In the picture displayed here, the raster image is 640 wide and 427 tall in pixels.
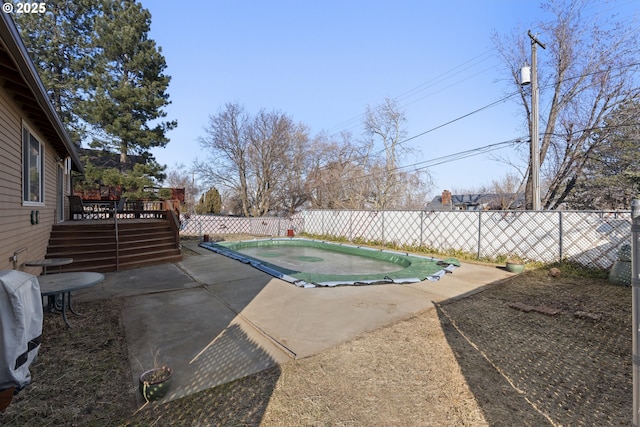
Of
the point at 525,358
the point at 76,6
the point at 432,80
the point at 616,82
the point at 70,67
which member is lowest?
the point at 525,358

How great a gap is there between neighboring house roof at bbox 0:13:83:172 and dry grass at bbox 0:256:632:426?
263cm

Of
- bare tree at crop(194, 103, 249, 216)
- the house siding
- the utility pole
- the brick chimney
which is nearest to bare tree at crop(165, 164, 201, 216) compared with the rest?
bare tree at crop(194, 103, 249, 216)

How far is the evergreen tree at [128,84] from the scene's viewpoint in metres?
13.0

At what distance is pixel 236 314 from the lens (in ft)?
12.1

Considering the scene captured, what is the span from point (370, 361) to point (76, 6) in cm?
2110

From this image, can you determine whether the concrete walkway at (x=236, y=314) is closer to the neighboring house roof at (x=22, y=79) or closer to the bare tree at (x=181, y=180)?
the neighboring house roof at (x=22, y=79)

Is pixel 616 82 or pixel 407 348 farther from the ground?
pixel 616 82

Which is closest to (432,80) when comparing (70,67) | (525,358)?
(525,358)

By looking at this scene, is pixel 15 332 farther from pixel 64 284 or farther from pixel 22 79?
pixel 22 79

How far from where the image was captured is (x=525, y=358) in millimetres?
2600

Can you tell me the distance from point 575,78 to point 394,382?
497 inches

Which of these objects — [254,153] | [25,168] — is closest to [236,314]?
[25,168]

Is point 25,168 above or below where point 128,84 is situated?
below

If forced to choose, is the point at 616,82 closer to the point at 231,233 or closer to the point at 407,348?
the point at 407,348
